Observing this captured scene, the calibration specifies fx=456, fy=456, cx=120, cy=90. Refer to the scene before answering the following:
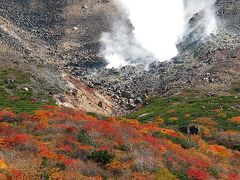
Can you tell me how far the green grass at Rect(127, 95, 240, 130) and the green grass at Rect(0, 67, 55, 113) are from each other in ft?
46.7

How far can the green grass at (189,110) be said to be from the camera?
59.1 meters

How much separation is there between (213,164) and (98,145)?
9224mm

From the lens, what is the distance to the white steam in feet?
352

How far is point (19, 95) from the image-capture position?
66.0 metres

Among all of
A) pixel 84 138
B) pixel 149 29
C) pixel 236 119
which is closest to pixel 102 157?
pixel 84 138

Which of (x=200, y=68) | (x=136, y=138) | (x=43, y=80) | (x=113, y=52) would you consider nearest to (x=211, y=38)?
(x=200, y=68)

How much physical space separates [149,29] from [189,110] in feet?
198

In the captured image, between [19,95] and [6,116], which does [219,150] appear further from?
[19,95]

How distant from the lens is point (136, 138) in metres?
37.8

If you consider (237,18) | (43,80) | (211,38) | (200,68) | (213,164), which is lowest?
(213,164)

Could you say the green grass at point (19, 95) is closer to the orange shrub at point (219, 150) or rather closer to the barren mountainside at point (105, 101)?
the barren mountainside at point (105, 101)

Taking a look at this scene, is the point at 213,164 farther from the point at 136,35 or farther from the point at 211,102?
the point at 136,35

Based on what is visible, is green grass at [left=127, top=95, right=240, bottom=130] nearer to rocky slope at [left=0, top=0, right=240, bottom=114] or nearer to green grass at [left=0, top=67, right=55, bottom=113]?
rocky slope at [left=0, top=0, right=240, bottom=114]

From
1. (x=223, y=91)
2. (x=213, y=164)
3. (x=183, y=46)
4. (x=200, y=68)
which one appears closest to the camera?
(x=213, y=164)
